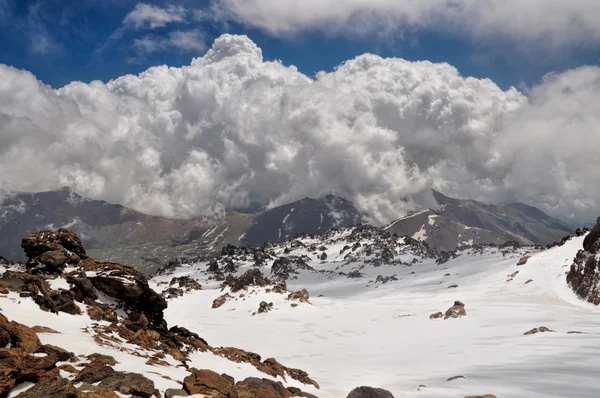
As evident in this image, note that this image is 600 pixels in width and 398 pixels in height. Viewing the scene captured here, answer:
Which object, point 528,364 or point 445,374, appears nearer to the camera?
point 528,364

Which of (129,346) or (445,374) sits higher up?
(129,346)

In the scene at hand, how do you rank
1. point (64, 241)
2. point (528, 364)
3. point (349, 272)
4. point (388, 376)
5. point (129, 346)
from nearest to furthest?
point (129, 346), point (528, 364), point (388, 376), point (64, 241), point (349, 272)

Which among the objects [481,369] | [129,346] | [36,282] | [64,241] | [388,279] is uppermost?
[64,241]

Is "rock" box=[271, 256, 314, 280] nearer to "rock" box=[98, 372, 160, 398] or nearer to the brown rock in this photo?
the brown rock

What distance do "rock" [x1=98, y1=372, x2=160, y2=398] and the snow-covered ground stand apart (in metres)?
6.10

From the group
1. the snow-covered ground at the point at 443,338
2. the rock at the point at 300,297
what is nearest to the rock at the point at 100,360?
the snow-covered ground at the point at 443,338

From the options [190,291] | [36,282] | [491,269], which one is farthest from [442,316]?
[190,291]

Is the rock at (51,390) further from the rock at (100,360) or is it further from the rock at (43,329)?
the rock at (43,329)

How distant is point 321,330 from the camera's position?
36.5m

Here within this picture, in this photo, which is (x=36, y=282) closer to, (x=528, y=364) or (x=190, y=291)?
(x=528, y=364)

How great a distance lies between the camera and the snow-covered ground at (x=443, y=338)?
518 inches

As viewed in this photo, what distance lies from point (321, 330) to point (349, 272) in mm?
81455

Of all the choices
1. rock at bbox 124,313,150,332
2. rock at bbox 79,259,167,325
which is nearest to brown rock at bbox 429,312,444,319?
rock at bbox 79,259,167,325

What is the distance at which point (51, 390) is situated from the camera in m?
7.71
